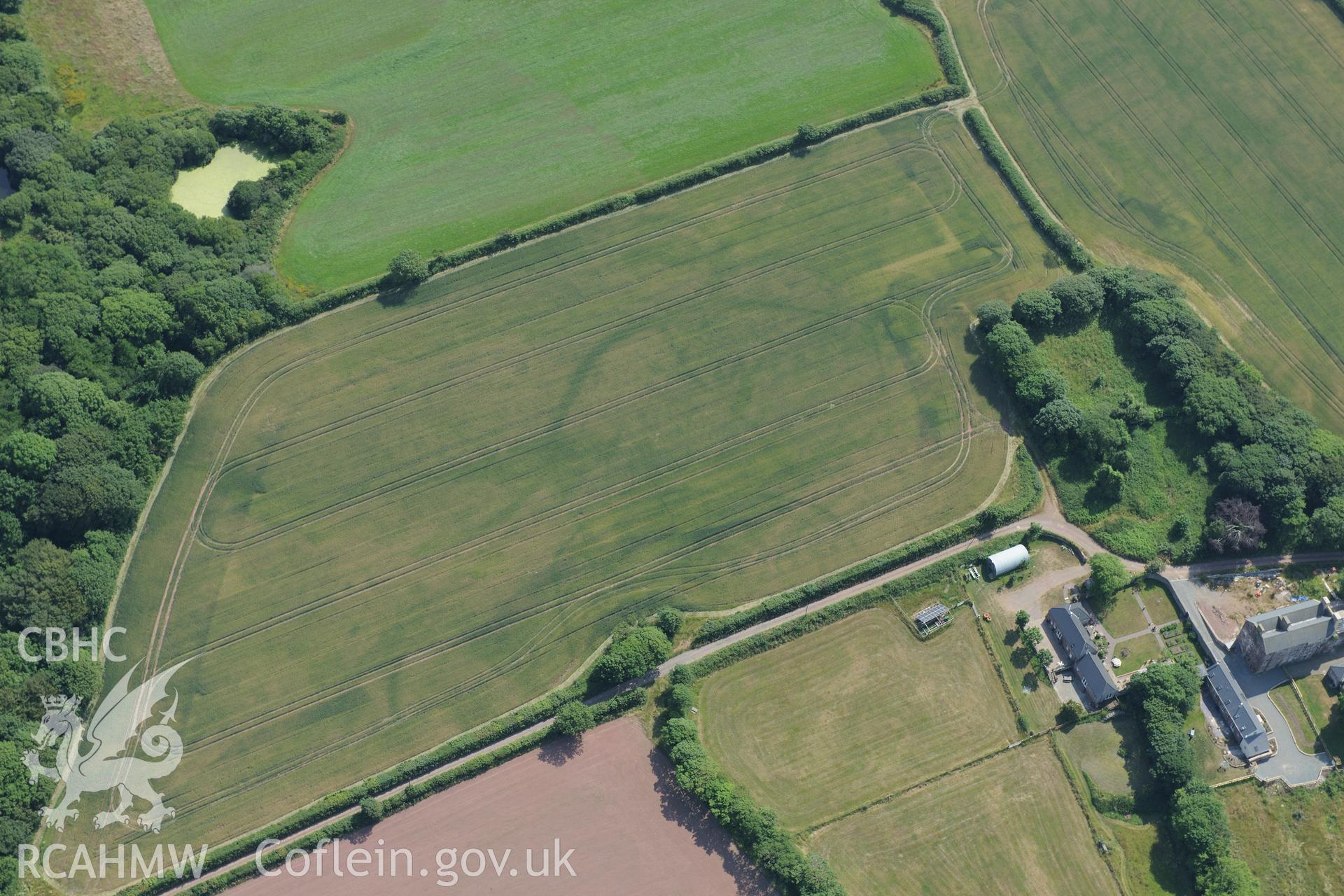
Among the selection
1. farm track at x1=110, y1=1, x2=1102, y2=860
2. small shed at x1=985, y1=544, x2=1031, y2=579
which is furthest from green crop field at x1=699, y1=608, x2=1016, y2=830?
farm track at x1=110, y1=1, x2=1102, y2=860

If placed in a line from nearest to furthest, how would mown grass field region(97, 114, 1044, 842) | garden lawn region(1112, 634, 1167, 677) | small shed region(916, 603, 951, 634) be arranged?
mown grass field region(97, 114, 1044, 842), garden lawn region(1112, 634, 1167, 677), small shed region(916, 603, 951, 634)

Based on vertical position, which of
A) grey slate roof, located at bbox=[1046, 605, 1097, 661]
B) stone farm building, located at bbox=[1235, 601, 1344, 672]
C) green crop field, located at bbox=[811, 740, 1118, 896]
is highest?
grey slate roof, located at bbox=[1046, 605, 1097, 661]

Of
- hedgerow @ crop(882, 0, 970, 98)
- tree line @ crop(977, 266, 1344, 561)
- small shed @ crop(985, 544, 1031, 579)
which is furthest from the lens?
hedgerow @ crop(882, 0, 970, 98)

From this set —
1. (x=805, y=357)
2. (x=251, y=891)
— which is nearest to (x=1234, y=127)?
(x=805, y=357)

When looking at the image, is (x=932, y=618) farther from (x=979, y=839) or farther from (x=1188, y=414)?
(x=1188, y=414)

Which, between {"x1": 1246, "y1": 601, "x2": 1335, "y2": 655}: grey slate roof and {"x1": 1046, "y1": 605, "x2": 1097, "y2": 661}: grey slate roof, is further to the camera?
{"x1": 1046, "y1": 605, "x2": 1097, "y2": 661}: grey slate roof

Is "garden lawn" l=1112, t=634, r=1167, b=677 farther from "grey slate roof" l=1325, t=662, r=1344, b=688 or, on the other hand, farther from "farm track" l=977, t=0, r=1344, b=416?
"farm track" l=977, t=0, r=1344, b=416

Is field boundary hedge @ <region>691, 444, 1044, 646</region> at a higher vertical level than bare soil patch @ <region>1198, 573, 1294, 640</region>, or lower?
higher
